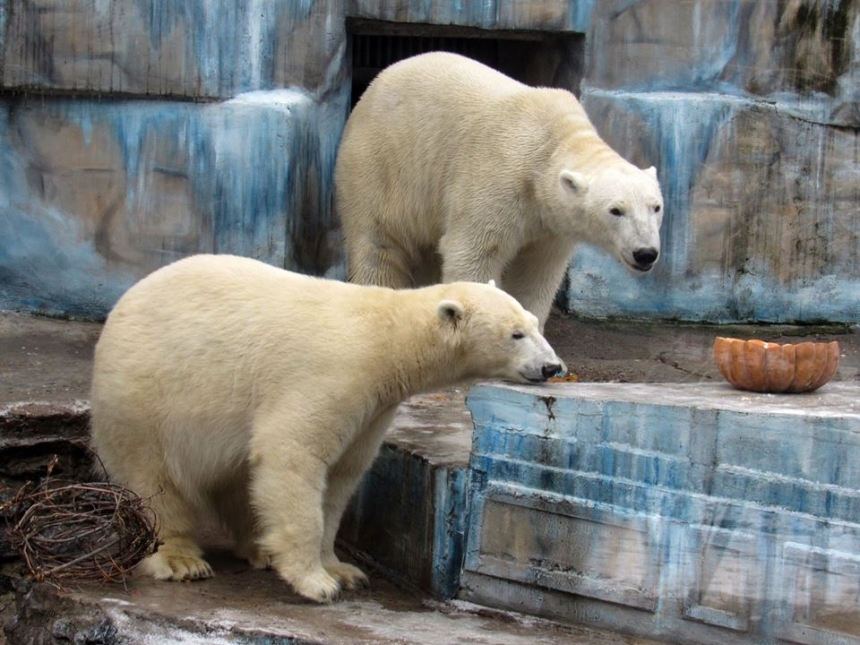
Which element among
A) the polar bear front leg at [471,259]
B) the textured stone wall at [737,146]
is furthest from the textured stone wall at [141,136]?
the textured stone wall at [737,146]

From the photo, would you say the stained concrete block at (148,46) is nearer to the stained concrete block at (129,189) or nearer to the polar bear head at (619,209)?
the stained concrete block at (129,189)

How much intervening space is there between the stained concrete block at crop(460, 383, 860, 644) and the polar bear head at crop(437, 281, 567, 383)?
0.09 meters

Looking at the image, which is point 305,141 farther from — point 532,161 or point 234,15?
point 532,161

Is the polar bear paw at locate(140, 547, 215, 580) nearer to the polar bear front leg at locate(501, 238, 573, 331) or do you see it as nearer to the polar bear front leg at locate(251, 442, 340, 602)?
the polar bear front leg at locate(251, 442, 340, 602)

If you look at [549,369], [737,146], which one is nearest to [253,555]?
[549,369]

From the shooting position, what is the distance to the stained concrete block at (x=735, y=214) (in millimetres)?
7508

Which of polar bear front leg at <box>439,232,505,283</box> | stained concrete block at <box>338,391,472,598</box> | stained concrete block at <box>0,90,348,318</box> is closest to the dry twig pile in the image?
stained concrete block at <box>338,391,472,598</box>

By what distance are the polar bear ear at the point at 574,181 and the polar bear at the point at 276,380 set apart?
140cm

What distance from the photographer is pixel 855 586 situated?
3.91 m

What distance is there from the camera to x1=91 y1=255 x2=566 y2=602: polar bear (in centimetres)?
446

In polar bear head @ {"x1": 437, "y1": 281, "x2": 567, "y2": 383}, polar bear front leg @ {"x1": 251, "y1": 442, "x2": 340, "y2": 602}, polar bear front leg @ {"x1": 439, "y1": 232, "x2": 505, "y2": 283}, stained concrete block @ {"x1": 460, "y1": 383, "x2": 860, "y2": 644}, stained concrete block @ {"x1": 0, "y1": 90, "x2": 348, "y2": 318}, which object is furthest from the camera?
stained concrete block @ {"x1": 0, "y1": 90, "x2": 348, "y2": 318}

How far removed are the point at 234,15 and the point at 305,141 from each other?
2.39ft

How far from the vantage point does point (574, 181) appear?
5.93m

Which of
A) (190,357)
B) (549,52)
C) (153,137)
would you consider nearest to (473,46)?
(549,52)
